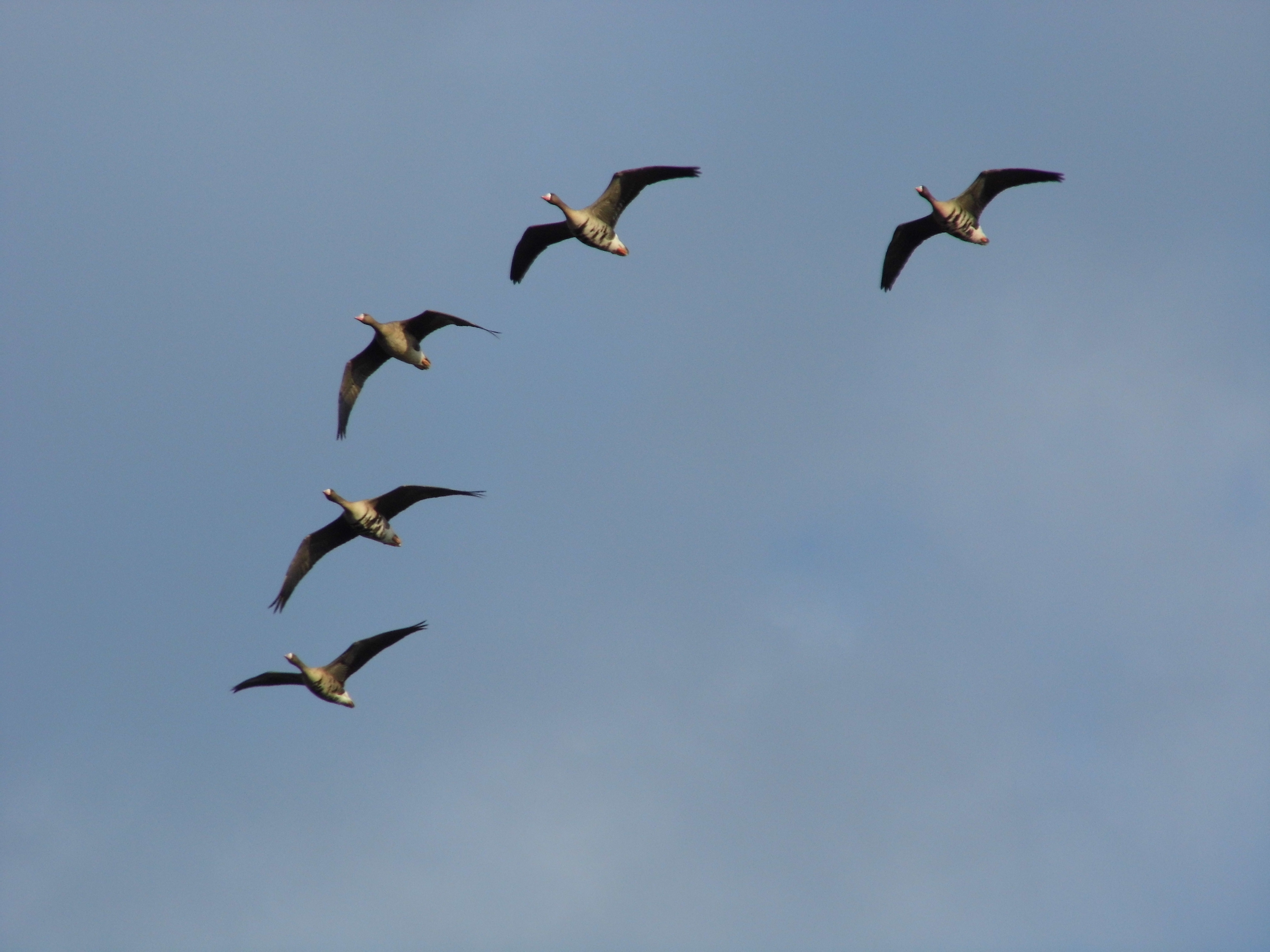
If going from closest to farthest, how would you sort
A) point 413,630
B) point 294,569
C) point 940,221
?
point 413,630, point 294,569, point 940,221

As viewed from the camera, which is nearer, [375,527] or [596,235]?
[375,527]

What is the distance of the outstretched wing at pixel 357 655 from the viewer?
3244cm

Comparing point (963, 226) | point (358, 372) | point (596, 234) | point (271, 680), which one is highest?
point (963, 226)

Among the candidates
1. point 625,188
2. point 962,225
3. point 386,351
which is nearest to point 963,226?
point 962,225

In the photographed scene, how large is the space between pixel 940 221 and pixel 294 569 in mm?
17994

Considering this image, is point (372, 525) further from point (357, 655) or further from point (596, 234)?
point (596, 234)

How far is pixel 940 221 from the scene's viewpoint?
118 feet

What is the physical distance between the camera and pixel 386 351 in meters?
36.8

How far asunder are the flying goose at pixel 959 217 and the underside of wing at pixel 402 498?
13309mm

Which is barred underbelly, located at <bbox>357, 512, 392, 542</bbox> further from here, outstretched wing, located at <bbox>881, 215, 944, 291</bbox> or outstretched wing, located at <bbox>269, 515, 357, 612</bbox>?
outstretched wing, located at <bbox>881, 215, 944, 291</bbox>

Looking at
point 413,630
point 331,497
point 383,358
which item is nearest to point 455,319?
point 383,358

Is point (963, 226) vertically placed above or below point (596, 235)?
above

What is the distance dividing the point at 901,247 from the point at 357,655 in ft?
57.6

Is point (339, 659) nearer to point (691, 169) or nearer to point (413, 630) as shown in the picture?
point (413, 630)
